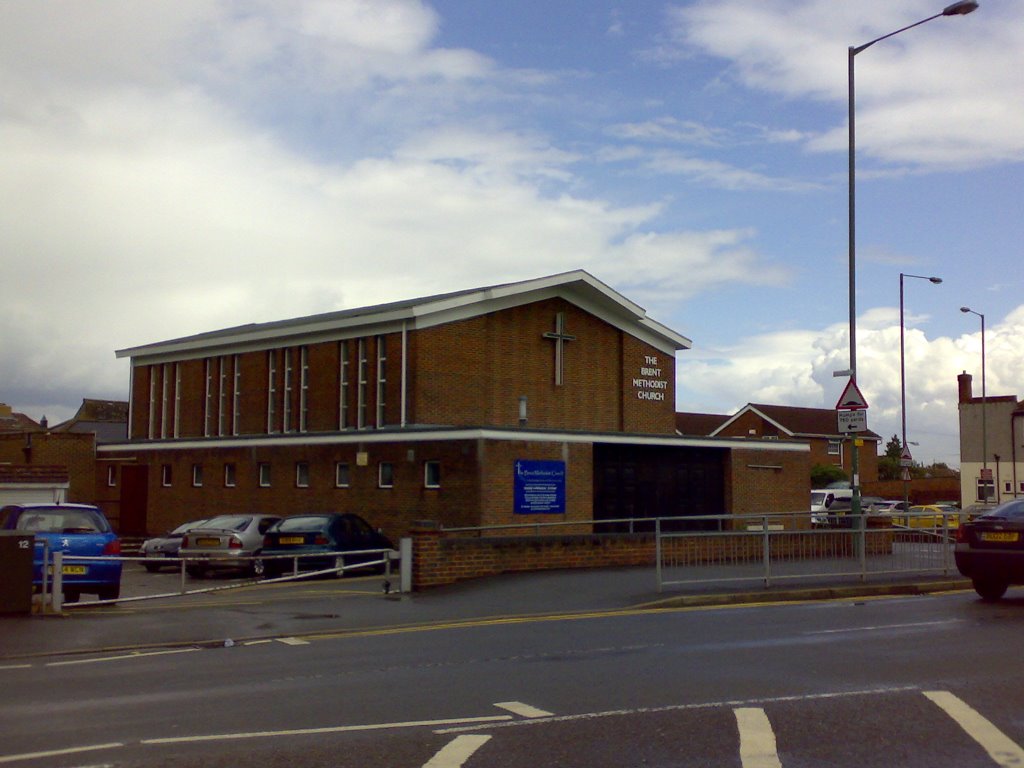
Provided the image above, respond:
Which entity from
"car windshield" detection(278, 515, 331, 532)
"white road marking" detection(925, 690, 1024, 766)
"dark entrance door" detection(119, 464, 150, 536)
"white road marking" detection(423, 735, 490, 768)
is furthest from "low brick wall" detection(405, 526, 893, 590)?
"dark entrance door" detection(119, 464, 150, 536)

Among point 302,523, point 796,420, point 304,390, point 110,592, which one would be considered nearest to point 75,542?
point 110,592

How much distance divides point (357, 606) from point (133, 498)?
27.3 metres

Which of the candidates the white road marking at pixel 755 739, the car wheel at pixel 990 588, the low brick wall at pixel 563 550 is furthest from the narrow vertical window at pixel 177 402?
the white road marking at pixel 755 739

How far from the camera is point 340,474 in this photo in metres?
32.5

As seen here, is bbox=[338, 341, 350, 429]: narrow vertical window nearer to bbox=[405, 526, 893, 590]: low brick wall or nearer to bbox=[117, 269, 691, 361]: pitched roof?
bbox=[117, 269, 691, 361]: pitched roof

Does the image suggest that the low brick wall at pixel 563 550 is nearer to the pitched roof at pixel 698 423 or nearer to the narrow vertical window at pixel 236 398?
the narrow vertical window at pixel 236 398

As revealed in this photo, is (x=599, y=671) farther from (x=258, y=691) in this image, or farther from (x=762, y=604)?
(x=762, y=604)

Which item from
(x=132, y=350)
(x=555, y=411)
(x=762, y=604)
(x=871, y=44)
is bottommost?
(x=762, y=604)

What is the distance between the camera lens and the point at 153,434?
44.9 m

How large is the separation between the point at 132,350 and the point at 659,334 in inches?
826

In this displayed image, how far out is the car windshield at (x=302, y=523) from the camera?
23.6 m

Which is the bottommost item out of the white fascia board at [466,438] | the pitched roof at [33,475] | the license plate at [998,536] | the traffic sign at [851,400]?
the license plate at [998,536]

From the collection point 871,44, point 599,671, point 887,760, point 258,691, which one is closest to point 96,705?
point 258,691

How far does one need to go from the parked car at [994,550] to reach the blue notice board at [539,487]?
1321 centimetres
